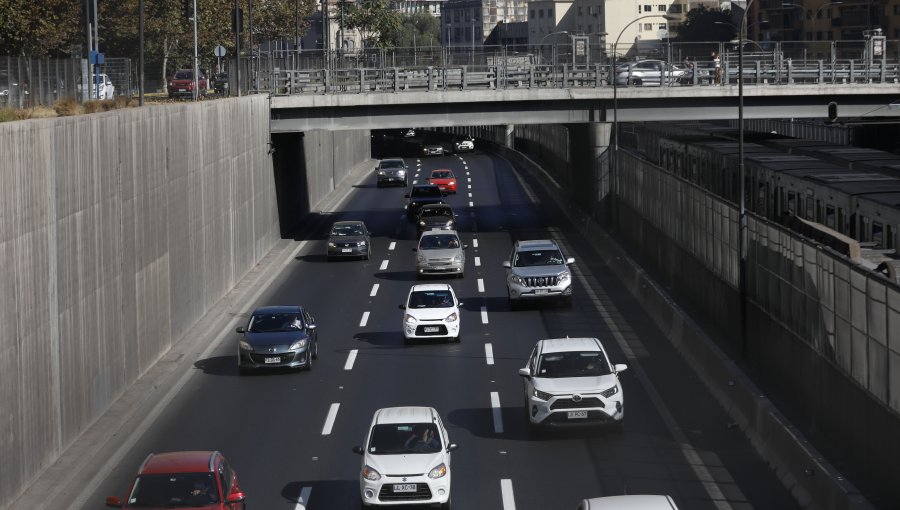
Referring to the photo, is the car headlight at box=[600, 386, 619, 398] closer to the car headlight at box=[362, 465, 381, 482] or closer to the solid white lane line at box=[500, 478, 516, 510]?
the solid white lane line at box=[500, 478, 516, 510]

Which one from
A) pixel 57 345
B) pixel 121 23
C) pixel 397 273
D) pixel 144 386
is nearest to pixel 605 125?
pixel 397 273

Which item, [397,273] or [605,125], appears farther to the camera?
[605,125]

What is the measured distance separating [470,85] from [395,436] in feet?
137

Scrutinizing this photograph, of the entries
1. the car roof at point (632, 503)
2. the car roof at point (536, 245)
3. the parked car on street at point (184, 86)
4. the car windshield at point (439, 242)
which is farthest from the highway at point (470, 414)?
the parked car on street at point (184, 86)

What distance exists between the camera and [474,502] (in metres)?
19.8

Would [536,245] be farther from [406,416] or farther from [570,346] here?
[406,416]

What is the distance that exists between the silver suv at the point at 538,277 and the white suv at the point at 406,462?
18255mm

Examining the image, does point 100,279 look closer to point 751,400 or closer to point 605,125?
point 751,400

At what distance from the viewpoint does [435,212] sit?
189 ft

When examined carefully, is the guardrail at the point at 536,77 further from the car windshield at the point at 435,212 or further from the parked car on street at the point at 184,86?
the car windshield at the point at 435,212

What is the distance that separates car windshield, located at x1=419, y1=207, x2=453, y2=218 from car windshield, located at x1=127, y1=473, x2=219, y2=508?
1584 inches

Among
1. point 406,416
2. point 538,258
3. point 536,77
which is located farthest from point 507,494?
point 536,77

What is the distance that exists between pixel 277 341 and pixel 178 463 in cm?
1356

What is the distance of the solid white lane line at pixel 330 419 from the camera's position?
2481cm
